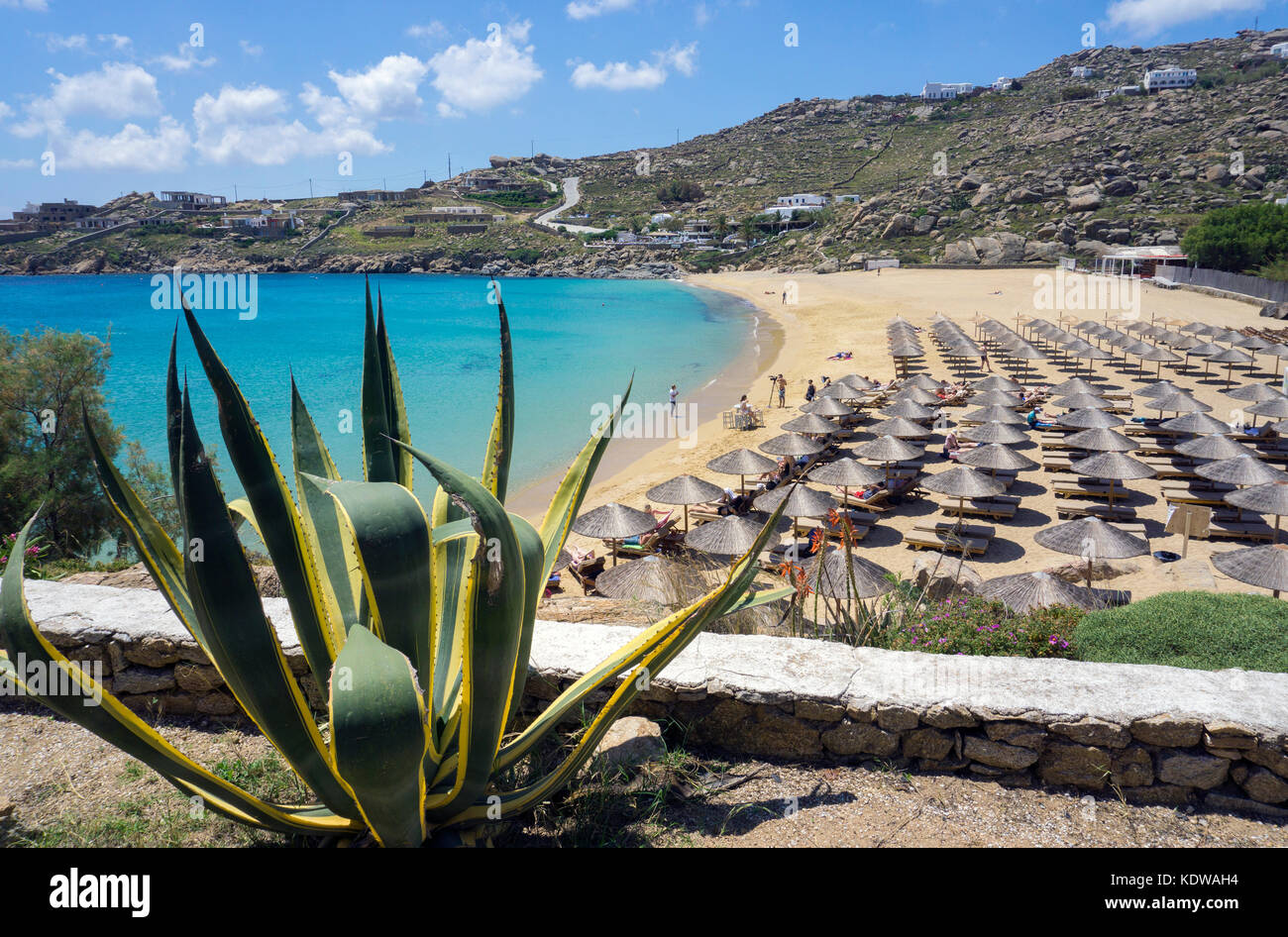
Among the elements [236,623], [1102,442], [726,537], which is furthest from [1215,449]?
[236,623]

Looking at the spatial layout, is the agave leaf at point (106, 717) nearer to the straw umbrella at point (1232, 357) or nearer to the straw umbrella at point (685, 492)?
the straw umbrella at point (685, 492)

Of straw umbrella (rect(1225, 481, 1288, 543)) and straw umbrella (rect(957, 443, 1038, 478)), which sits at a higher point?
straw umbrella (rect(957, 443, 1038, 478))

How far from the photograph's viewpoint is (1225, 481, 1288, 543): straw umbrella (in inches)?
411

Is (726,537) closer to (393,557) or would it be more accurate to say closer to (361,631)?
(393,557)

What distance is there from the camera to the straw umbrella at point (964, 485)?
1194 cm

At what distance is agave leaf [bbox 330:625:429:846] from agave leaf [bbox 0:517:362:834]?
59 centimetres

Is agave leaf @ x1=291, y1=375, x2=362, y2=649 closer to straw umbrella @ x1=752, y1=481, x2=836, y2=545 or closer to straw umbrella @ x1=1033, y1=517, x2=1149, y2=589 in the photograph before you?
straw umbrella @ x1=752, y1=481, x2=836, y2=545

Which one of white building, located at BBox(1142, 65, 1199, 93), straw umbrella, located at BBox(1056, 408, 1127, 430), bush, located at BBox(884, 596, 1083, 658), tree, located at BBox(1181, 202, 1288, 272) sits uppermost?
white building, located at BBox(1142, 65, 1199, 93)

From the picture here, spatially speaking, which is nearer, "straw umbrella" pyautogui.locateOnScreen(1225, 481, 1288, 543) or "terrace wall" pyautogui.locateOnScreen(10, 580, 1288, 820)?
"terrace wall" pyautogui.locateOnScreen(10, 580, 1288, 820)

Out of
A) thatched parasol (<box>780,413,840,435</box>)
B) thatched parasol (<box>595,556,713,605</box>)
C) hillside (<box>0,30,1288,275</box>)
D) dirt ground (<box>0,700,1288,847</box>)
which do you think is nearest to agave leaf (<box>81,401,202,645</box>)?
dirt ground (<box>0,700,1288,847</box>)

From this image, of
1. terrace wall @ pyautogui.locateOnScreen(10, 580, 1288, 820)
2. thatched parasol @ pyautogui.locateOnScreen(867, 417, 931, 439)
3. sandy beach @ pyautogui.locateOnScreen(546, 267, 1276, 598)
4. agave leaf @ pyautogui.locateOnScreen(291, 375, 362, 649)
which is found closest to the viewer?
agave leaf @ pyautogui.locateOnScreen(291, 375, 362, 649)

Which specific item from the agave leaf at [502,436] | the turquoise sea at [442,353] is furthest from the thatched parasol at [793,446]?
the agave leaf at [502,436]
